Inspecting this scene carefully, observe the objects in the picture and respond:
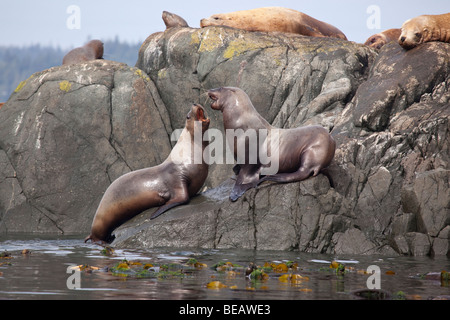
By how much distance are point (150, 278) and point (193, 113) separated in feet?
16.0

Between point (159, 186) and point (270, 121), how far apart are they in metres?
5.74

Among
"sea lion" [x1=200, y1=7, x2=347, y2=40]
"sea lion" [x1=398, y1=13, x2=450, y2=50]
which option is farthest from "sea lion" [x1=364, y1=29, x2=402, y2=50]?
"sea lion" [x1=398, y1=13, x2=450, y2=50]

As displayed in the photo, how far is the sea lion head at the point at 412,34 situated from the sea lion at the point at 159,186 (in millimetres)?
5043

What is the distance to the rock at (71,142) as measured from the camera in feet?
47.4

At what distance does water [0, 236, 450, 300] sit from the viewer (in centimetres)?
476

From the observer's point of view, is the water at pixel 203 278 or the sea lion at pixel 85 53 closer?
the water at pixel 203 278

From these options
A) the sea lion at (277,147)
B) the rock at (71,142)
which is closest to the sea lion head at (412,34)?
the sea lion at (277,147)

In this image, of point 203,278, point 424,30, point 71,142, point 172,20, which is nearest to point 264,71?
point 424,30

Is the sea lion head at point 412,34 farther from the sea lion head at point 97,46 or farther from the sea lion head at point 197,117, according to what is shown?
the sea lion head at point 97,46

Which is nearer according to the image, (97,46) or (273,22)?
(273,22)

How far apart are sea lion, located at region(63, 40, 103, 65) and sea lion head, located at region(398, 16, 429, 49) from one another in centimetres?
927

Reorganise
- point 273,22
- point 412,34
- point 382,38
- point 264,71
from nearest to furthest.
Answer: point 412,34
point 264,71
point 273,22
point 382,38

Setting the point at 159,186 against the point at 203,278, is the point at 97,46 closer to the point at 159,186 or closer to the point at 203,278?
the point at 159,186

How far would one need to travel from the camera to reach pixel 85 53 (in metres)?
19.1
